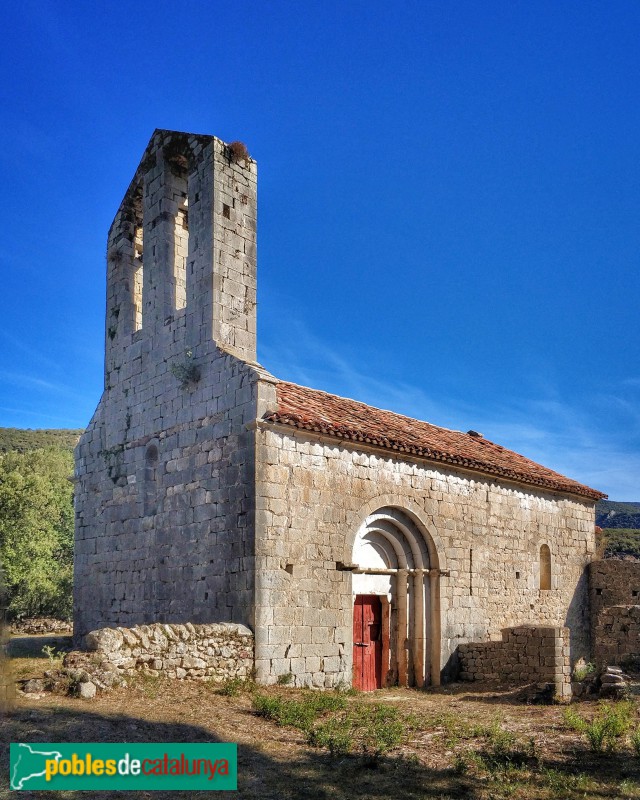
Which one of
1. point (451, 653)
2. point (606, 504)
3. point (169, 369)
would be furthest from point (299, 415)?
point (606, 504)

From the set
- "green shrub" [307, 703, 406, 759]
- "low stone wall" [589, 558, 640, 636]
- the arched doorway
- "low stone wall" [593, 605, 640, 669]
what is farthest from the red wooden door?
"low stone wall" [589, 558, 640, 636]

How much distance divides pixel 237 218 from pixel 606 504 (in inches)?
2232

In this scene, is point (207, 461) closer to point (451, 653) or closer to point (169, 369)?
point (169, 369)

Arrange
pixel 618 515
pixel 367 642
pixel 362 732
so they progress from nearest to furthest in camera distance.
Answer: pixel 362 732 → pixel 367 642 → pixel 618 515

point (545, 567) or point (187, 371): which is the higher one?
point (187, 371)

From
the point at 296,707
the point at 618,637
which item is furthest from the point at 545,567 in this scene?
the point at 296,707

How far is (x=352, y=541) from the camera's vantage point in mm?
15125

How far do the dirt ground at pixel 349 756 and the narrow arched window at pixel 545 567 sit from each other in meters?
8.84

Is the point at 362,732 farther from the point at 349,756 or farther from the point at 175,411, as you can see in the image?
the point at 175,411

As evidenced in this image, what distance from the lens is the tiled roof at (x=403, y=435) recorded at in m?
14.9

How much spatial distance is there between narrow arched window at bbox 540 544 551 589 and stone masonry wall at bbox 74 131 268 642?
10268 millimetres

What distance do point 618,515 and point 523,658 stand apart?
49.6 metres

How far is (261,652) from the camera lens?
1309 centimetres

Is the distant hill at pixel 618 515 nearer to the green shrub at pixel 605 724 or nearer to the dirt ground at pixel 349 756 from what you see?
the green shrub at pixel 605 724
